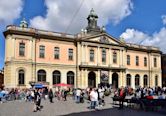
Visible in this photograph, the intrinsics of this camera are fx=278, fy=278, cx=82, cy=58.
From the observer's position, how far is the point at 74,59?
162ft

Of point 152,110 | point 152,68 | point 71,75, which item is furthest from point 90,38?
point 152,110

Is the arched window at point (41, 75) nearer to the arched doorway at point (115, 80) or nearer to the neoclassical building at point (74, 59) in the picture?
the neoclassical building at point (74, 59)

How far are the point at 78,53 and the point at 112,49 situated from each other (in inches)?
303

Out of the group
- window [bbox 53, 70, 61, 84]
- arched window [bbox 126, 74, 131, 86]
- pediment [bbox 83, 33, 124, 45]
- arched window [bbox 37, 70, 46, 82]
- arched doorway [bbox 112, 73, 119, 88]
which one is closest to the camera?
arched window [bbox 37, 70, 46, 82]

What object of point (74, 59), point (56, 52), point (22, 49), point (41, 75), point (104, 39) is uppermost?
point (104, 39)

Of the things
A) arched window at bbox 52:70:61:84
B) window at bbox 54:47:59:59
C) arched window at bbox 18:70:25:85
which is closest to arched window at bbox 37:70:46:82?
arched window at bbox 52:70:61:84

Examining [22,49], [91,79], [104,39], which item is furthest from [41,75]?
[104,39]

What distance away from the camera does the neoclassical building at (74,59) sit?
43.4 metres

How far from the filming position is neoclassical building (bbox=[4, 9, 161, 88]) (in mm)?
43438

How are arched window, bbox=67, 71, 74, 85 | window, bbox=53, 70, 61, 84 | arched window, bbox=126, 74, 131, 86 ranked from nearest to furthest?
1. window, bbox=53, 70, 61, 84
2. arched window, bbox=67, 71, 74, 85
3. arched window, bbox=126, 74, 131, 86

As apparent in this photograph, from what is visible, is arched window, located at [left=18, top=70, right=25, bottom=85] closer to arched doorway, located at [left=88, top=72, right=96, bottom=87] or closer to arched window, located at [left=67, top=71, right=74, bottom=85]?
arched window, located at [left=67, top=71, right=74, bottom=85]

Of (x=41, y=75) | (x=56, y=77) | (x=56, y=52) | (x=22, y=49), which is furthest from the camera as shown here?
(x=56, y=52)

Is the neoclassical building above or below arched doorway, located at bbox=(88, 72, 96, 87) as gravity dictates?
above

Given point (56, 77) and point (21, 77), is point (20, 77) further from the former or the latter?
point (56, 77)
